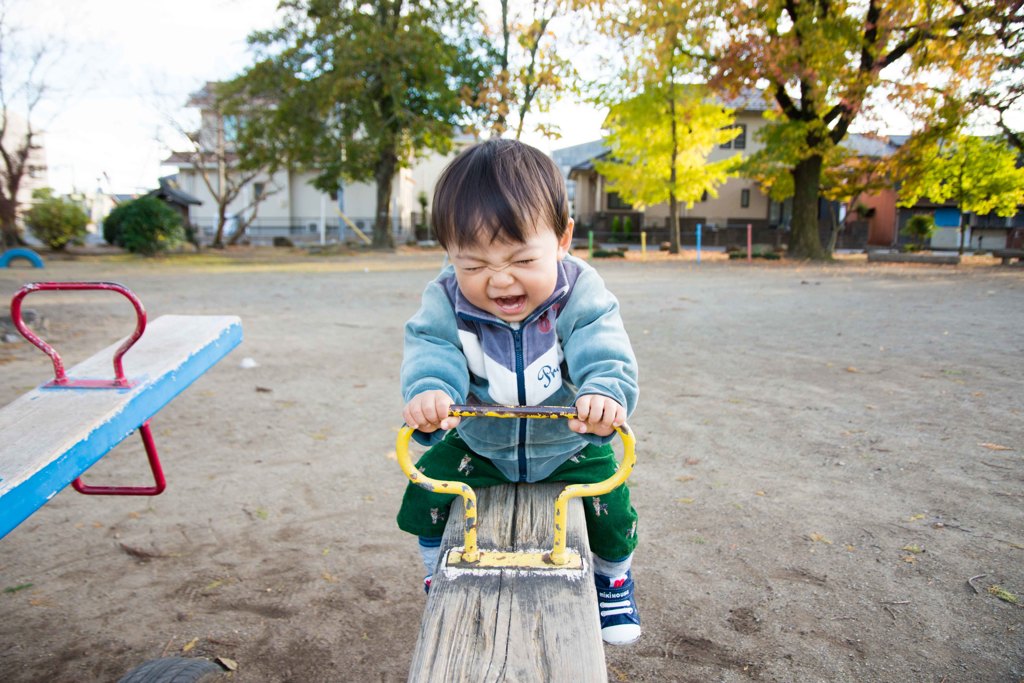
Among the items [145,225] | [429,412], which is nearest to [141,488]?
→ [429,412]

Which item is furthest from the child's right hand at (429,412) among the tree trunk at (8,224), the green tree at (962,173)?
the tree trunk at (8,224)

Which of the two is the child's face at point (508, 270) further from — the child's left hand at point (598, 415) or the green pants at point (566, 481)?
the green pants at point (566, 481)

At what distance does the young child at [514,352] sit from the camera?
1787 mm

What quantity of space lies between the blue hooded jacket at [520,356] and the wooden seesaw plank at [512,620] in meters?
0.24

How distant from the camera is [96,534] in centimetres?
305

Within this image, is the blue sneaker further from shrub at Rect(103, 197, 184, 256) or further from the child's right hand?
shrub at Rect(103, 197, 184, 256)

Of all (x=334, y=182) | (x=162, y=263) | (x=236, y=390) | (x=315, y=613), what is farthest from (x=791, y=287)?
(x=334, y=182)

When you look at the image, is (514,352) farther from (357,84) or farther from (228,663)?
(357,84)

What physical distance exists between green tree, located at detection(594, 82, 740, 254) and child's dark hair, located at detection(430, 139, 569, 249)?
2173cm

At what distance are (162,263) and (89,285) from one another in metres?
17.6

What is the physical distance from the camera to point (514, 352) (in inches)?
76.8

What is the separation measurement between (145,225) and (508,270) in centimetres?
2138

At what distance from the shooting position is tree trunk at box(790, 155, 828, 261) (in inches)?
760

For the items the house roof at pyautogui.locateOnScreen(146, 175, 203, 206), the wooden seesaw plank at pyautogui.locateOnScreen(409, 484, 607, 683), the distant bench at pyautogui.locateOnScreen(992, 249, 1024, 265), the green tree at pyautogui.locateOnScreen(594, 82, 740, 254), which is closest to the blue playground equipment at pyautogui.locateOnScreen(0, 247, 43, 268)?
the green tree at pyautogui.locateOnScreen(594, 82, 740, 254)
